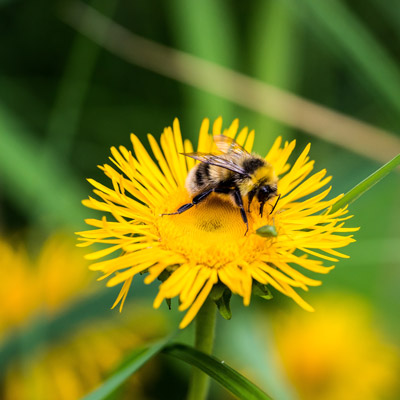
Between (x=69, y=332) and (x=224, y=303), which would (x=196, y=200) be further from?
(x=69, y=332)

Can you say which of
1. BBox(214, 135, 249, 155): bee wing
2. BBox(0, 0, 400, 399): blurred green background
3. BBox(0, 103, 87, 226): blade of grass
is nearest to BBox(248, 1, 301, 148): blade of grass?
BBox(0, 0, 400, 399): blurred green background

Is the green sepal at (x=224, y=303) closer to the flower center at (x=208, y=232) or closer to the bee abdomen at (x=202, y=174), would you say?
the flower center at (x=208, y=232)

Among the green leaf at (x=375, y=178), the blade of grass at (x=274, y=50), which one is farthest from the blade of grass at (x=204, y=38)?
the green leaf at (x=375, y=178)

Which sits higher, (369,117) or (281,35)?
(281,35)

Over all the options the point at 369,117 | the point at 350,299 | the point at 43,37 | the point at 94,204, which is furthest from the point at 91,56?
the point at 94,204

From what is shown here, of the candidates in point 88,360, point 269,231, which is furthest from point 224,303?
point 88,360

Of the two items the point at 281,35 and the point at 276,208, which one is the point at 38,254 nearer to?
the point at 276,208
